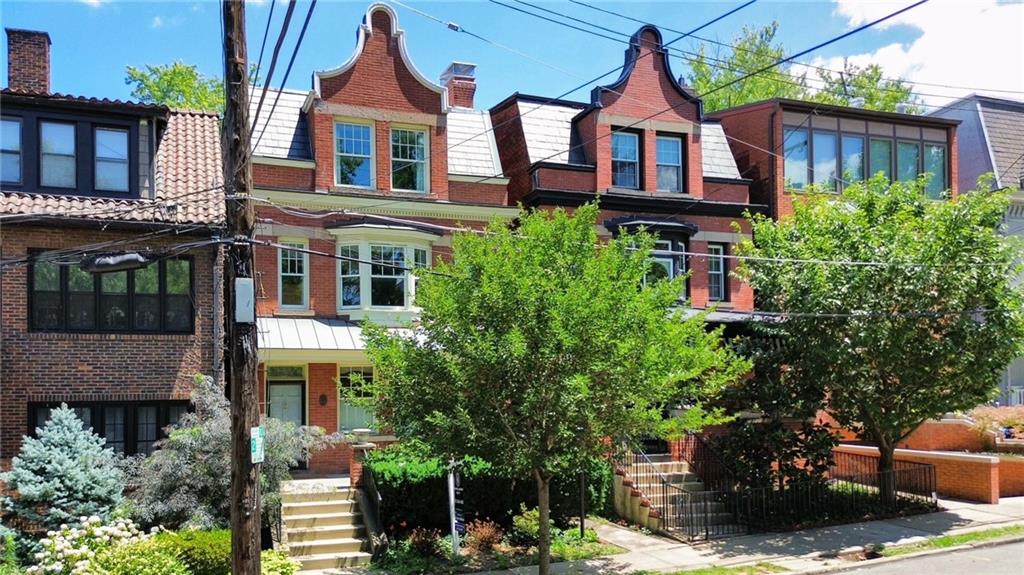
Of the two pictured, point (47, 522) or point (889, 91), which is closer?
point (47, 522)

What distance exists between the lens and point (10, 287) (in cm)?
1653

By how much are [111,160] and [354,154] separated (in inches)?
213

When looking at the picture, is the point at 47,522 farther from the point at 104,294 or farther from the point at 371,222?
the point at 371,222

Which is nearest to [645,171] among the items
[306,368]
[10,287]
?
[306,368]

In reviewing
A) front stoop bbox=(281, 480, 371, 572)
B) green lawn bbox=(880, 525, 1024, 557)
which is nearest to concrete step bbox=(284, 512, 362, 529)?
front stoop bbox=(281, 480, 371, 572)

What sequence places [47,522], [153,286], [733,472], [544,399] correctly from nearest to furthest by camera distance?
[544,399] → [47,522] → [153,286] → [733,472]

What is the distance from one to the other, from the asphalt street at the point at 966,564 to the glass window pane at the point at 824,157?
12.6 meters

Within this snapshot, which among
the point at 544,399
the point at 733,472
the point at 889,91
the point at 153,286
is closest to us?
the point at 544,399

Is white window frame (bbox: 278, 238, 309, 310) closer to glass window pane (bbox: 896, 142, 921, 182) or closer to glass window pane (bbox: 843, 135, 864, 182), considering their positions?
glass window pane (bbox: 843, 135, 864, 182)

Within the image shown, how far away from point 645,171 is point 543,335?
11.9 metres

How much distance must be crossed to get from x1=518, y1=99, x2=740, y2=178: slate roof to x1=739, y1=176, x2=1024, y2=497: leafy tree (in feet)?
22.8

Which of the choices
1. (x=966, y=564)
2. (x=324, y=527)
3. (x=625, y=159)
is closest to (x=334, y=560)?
(x=324, y=527)

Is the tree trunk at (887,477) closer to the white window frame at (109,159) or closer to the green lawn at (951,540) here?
the green lawn at (951,540)

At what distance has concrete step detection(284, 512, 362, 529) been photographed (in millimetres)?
15984
